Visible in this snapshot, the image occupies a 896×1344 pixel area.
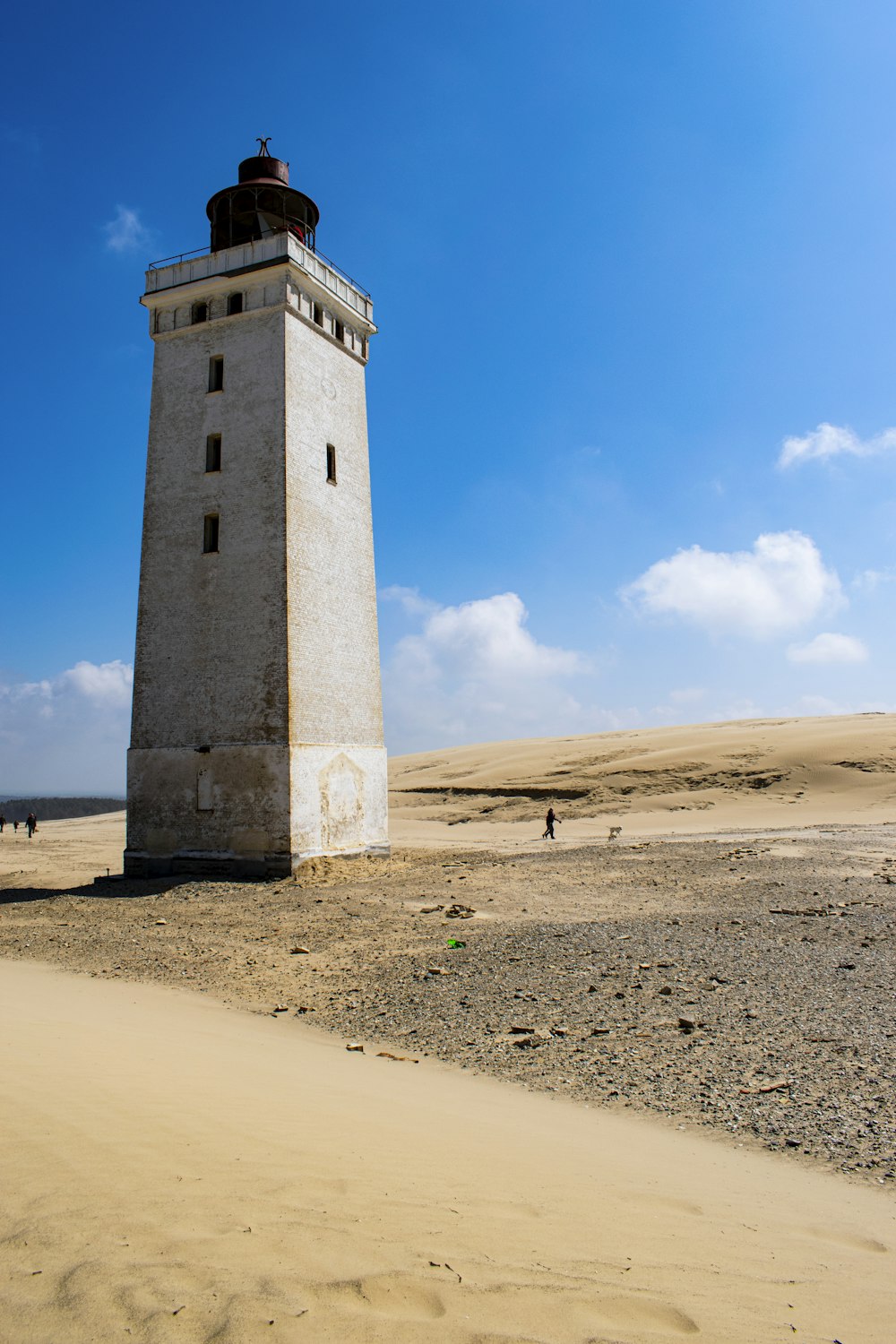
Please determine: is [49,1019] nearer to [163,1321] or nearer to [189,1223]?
[189,1223]

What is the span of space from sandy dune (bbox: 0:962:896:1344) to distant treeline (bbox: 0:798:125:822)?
7585cm

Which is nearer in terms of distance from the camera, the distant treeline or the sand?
the sand

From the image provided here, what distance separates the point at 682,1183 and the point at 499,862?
56.4 ft

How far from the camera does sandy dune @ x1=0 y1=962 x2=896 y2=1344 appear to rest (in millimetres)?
2824

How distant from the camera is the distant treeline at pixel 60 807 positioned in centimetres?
7662

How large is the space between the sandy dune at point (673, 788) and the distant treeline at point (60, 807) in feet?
139

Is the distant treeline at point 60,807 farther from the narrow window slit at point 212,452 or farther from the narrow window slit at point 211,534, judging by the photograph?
the narrow window slit at point 212,452

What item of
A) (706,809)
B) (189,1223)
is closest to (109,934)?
(189,1223)

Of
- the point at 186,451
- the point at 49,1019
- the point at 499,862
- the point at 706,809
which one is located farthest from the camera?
the point at 706,809

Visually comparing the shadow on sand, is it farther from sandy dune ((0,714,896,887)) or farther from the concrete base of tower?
sandy dune ((0,714,896,887))

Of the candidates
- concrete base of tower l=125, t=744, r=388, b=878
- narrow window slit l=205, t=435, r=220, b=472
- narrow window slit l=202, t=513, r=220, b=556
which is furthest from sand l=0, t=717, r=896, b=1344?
narrow window slit l=205, t=435, r=220, b=472

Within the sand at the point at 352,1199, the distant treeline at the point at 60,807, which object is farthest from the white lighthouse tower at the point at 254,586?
the distant treeline at the point at 60,807

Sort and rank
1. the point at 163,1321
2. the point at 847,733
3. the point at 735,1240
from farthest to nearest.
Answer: the point at 847,733 → the point at 735,1240 → the point at 163,1321

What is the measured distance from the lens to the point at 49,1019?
23.7ft
